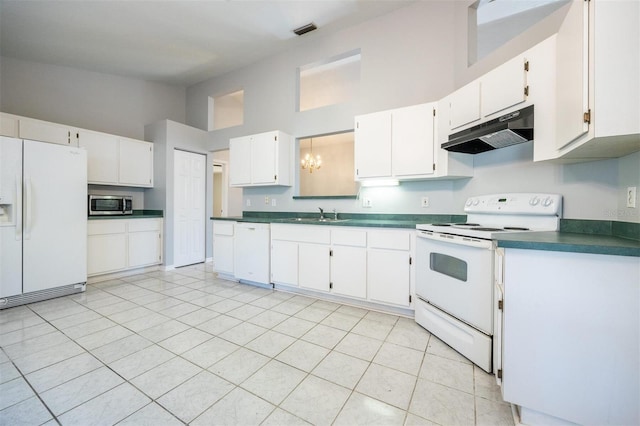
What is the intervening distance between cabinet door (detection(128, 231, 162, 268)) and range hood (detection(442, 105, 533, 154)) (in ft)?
14.5

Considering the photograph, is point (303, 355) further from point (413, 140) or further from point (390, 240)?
point (413, 140)

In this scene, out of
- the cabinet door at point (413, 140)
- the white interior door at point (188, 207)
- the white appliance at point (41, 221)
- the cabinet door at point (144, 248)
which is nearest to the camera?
the cabinet door at point (413, 140)

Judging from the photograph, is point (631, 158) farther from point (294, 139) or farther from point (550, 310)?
point (294, 139)

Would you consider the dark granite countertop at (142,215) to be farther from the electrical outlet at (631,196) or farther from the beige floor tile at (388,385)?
the electrical outlet at (631,196)

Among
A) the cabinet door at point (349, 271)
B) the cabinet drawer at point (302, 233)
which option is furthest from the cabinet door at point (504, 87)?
the cabinet drawer at point (302, 233)

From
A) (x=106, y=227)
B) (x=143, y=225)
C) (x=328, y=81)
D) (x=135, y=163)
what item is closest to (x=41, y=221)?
(x=106, y=227)

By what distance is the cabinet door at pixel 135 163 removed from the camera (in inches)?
157

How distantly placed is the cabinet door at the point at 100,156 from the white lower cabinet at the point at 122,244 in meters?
0.68

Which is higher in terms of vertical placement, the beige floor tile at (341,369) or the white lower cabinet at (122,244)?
the white lower cabinet at (122,244)

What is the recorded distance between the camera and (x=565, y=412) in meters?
1.14

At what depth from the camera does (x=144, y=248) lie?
405cm

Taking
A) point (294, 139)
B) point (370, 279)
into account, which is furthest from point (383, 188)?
point (294, 139)

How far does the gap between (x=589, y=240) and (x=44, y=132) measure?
545cm

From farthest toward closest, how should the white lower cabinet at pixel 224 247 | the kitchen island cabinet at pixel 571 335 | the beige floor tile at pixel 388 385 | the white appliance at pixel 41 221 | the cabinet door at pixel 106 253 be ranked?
the white lower cabinet at pixel 224 247 < the cabinet door at pixel 106 253 < the white appliance at pixel 41 221 < the beige floor tile at pixel 388 385 < the kitchen island cabinet at pixel 571 335
